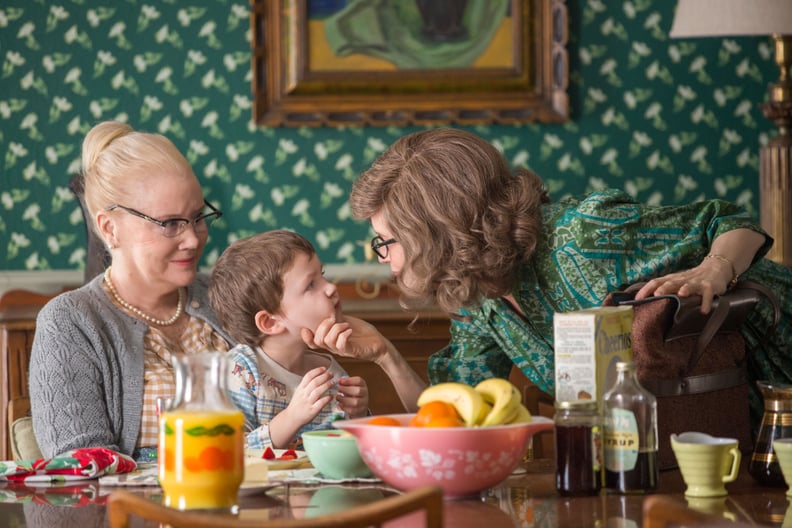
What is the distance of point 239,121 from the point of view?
397 cm

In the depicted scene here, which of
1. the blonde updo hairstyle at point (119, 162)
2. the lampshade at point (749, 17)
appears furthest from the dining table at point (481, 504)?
the lampshade at point (749, 17)

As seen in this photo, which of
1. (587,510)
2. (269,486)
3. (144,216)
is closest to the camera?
(587,510)

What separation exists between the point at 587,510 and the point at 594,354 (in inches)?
8.2

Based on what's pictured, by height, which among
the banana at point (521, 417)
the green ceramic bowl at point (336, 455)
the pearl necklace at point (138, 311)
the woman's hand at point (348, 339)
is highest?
the pearl necklace at point (138, 311)

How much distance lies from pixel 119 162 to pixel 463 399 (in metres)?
1.13

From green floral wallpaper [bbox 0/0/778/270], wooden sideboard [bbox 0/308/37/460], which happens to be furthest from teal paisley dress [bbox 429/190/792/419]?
green floral wallpaper [bbox 0/0/778/270]

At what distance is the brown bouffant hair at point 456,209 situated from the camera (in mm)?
2016

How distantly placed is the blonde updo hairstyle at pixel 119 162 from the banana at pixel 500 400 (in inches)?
41.2

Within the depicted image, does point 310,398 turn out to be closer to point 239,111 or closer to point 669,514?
point 669,514

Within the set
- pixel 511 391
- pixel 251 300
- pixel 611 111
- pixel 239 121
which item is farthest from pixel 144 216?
pixel 611 111

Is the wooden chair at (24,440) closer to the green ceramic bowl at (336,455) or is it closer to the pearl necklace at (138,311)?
the pearl necklace at (138,311)

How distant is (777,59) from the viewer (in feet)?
11.5

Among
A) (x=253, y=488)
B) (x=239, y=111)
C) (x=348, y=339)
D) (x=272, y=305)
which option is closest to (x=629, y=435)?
(x=253, y=488)

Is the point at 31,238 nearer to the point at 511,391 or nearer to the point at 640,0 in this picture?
the point at 640,0
